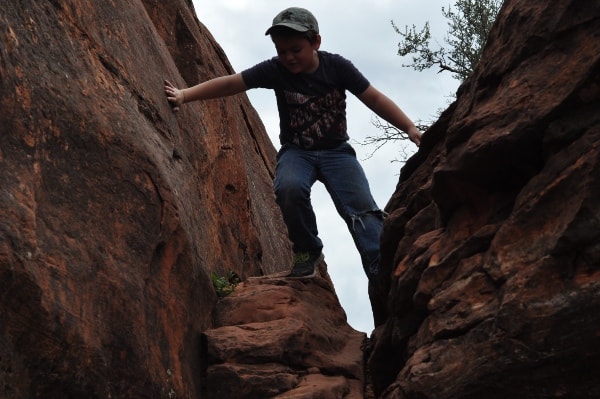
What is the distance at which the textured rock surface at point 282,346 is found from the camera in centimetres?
884

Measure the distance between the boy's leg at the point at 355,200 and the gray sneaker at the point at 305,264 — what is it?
635 mm

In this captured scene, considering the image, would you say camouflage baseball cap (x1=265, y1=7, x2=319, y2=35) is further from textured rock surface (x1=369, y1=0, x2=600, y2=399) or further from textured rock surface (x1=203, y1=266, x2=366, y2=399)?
textured rock surface (x1=203, y1=266, x2=366, y2=399)

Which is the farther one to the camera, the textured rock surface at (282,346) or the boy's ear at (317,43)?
the boy's ear at (317,43)

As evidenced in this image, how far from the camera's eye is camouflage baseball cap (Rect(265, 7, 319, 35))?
9.99 metres

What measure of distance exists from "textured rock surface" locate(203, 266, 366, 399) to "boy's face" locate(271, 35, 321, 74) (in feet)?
7.41

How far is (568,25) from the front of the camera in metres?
7.12

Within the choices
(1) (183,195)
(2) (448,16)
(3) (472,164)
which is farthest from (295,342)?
(2) (448,16)

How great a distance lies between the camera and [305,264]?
10.8m

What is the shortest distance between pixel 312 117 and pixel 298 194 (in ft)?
3.02

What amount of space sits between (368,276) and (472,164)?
9.97ft

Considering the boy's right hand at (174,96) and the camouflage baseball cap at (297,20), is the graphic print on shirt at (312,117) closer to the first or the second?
the camouflage baseball cap at (297,20)

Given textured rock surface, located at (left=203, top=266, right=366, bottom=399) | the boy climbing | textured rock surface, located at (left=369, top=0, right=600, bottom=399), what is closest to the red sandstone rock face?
textured rock surface, located at (left=203, top=266, right=366, bottom=399)

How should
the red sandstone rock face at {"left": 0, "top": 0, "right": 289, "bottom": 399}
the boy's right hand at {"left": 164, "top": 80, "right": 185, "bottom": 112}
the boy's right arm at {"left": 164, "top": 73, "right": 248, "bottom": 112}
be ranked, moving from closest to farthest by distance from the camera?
1. the red sandstone rock face at {"left": 0, "top": 0, "right": 289, "bottom": 399}
2. the boy's right arm at {"left": 164, "top": 73, "right": 248, "bottom": 112}
3. the boy's right hand at {"left": 164, "top": 80, "right": 185, "bottom": 112}

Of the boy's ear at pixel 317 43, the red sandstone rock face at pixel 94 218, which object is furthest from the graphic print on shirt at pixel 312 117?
the red sandstone rock face at pixel 94 218
